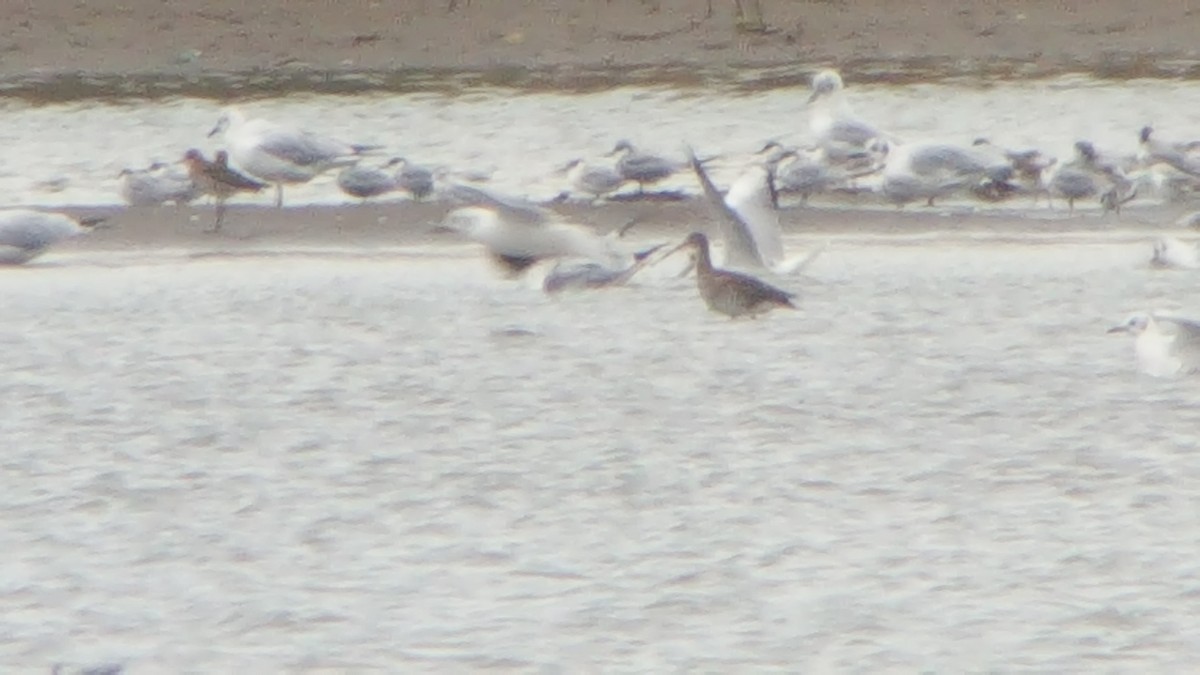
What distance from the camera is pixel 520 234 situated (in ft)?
36.3

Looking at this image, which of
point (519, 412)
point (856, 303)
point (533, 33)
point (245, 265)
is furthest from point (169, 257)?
point (533, 33)

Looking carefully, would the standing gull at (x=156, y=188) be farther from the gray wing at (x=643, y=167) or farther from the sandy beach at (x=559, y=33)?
the sandy beach at (x=559, y=33)

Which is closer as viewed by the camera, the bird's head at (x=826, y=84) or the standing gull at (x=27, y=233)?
the standing gull at (x=27, y=233)

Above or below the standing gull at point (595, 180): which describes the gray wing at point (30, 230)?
above

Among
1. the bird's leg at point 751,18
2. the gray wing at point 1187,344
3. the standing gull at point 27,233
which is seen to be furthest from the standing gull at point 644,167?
the bird's leg at point 751,18

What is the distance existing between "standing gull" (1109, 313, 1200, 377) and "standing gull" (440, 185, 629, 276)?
2.87 m

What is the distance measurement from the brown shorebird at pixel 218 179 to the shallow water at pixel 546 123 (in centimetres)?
101

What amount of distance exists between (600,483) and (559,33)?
47.8 ft

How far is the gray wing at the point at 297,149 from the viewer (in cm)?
1380

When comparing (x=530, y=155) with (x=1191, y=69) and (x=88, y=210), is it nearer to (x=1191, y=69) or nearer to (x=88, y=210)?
(x=88, y=210)

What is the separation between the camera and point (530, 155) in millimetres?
16000

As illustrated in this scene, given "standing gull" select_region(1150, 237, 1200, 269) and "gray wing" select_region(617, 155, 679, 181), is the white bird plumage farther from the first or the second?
"gray wing" select_region(617, 155, 679, 181)

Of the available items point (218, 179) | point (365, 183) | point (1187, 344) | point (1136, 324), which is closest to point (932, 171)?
point (365, 183)

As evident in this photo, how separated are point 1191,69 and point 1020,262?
8.34 metres
